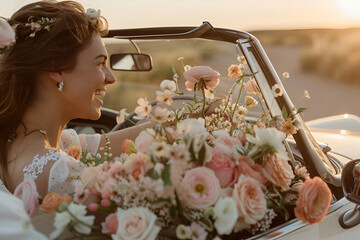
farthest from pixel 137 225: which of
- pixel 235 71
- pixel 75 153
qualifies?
pixel 75 153

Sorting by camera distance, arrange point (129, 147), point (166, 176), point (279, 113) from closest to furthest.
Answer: point (166, 176)
point (129, 147)
point (279, 113)

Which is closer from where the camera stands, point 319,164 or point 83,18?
point 319,164

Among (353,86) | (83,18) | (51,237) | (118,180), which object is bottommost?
(353,86)

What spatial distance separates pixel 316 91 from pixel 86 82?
2415 cm

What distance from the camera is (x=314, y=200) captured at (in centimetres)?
161

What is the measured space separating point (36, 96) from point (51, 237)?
1190 millimetres

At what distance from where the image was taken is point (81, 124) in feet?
16.1

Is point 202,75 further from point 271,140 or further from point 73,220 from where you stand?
point 73,220

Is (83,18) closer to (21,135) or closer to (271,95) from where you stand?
(21,135)

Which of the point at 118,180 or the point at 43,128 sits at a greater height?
Answer: the point at 118,180

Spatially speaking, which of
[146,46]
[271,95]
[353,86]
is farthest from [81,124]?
[353,86]

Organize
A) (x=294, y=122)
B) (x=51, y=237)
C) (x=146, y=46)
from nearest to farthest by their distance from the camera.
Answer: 1. (x=51, y=237)
2. (x=294, y=122)
3. (x=146, y=46)

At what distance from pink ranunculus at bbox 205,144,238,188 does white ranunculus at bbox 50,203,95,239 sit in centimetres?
42

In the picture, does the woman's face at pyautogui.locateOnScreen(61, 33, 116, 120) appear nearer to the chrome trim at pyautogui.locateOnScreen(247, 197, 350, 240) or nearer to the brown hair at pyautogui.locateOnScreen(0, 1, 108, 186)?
the brown hair at pyautogui.locateOnScreen(0, 1, 108, 186)
